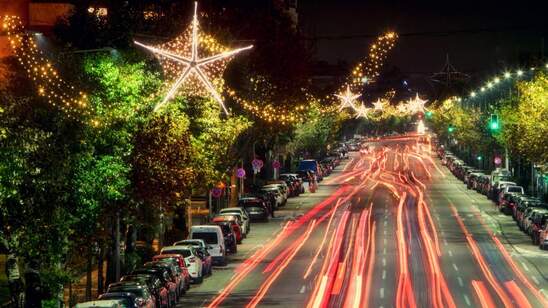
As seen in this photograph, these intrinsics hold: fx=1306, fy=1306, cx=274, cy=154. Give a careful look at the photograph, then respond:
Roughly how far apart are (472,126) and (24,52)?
89.4m

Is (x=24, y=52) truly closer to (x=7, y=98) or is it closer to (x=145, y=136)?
(x=145, y=136)

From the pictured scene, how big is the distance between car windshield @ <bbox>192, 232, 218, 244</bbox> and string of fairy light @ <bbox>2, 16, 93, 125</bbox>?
1433cm

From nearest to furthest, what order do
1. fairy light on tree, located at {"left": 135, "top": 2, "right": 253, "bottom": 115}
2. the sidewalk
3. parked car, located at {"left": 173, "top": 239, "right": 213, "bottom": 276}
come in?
1. fairy light on tree, located at {"left": 135, "top": 2, "right": 253, "bottom": 115}
2. the sidewalk
3. parked car, located at {"left": 173, "top": 239, "right": 213, "bottom": 276}

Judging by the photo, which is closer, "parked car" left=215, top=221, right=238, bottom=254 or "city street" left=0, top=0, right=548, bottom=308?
"city street" left=0, top=0, right=548, bottom=308

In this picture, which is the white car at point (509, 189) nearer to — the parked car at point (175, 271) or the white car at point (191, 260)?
the white car at point (191, 260)

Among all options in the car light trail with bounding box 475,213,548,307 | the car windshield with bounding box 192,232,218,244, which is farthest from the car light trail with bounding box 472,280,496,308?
the car windshield with bounding box 192,232,218,244

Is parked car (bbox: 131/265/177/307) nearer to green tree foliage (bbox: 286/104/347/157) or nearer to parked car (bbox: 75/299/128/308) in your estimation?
parked car (bbox: 75/299/128/308)

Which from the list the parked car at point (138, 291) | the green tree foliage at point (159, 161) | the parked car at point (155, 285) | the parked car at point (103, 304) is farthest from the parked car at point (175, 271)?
the parked car at point (103, 304)

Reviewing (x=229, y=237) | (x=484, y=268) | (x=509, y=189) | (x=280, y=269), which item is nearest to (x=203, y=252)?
(x=280, y=269)

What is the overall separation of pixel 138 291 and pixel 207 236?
61.0 feet

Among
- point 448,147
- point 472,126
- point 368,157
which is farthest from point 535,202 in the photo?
point 448,147

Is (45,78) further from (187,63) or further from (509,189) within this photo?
(509,189)

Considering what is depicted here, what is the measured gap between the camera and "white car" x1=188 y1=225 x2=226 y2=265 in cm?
5278

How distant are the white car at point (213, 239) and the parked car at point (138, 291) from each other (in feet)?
54.9
